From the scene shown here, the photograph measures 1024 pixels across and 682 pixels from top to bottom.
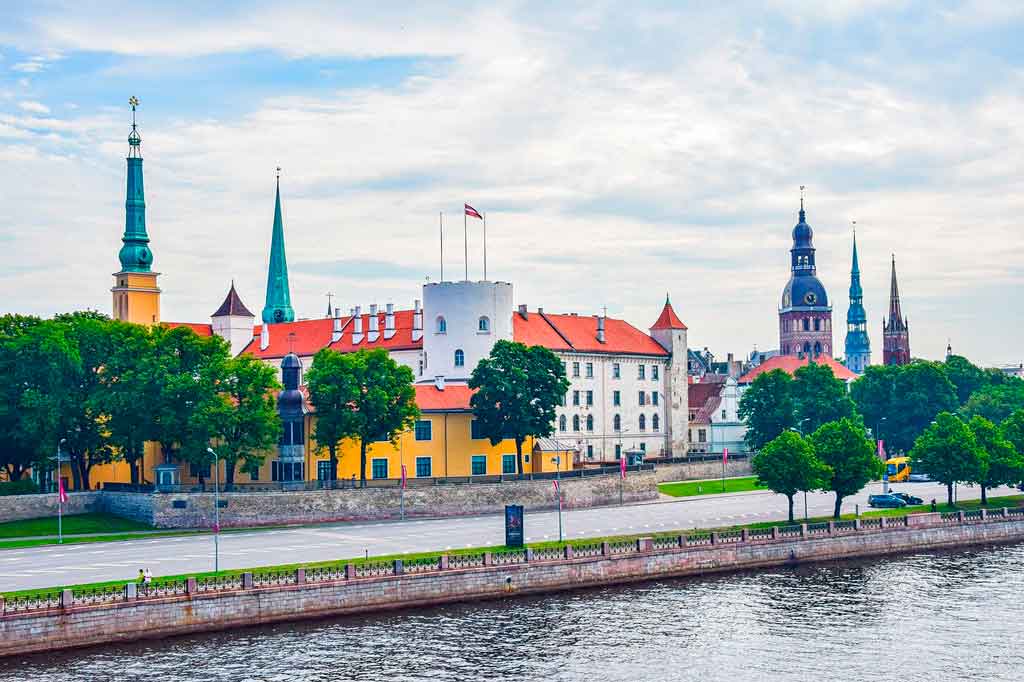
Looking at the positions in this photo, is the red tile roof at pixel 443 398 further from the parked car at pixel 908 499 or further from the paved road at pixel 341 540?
the parked car at pixel 908 499

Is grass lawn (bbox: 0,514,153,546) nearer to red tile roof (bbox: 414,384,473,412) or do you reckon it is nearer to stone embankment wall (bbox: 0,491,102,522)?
stone embankment wall (bbox: 0,491,102,522)

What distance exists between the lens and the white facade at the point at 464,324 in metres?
126

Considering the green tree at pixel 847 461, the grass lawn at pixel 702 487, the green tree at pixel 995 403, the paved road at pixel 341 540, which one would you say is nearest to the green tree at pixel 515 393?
the paved road at pixel 341 540

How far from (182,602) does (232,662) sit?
21.3 feet

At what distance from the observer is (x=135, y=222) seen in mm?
139125

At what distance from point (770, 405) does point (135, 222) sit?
232 feet

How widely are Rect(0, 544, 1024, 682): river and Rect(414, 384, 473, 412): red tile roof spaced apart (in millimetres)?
40977

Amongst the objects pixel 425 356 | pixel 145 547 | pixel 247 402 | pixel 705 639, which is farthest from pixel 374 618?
pixel 425 356

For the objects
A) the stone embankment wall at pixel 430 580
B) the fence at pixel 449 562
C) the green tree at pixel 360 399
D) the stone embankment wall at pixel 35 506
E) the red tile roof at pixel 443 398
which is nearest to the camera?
the stone embankment wall at pixel 430 580

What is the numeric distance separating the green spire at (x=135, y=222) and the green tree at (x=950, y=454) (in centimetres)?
8196

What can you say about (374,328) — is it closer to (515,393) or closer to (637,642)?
(515,393)

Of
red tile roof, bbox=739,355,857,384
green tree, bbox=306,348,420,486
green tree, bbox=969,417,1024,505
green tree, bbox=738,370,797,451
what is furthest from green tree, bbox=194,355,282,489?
red tile roof, bbox=739,355,857,384

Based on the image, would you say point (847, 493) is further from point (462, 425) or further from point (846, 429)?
point (462, 425)

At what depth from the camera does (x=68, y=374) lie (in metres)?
94.8
